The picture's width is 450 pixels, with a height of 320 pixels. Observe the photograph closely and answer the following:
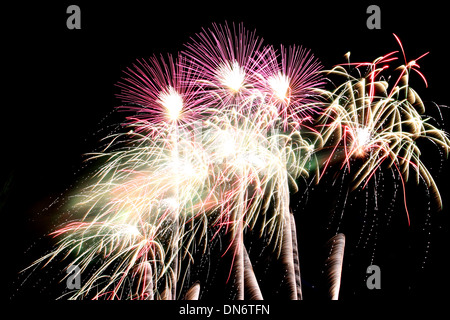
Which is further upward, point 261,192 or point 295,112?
point 295,112

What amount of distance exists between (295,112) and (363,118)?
36.3 inches

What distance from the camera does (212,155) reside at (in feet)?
15.2

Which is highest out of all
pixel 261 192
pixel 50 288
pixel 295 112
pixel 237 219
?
pixel 295 112

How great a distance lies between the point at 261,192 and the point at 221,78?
1.74m

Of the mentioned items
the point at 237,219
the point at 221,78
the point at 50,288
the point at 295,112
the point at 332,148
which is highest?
the point at 221,78

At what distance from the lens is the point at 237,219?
4.58m

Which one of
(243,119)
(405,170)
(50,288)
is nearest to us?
(405,170)

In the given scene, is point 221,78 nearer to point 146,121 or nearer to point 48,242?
point 146,121

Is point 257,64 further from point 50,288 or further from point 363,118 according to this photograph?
point 50,288

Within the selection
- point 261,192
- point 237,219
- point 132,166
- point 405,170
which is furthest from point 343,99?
point 132,166

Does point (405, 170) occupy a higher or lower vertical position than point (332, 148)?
lower

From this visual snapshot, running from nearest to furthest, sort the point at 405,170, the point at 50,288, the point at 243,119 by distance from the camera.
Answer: the point at 405,170, the point at 243,119, the point at 50,288

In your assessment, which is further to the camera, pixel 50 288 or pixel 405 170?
pixel 50 288

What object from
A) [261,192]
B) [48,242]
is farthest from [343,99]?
[48,242]
